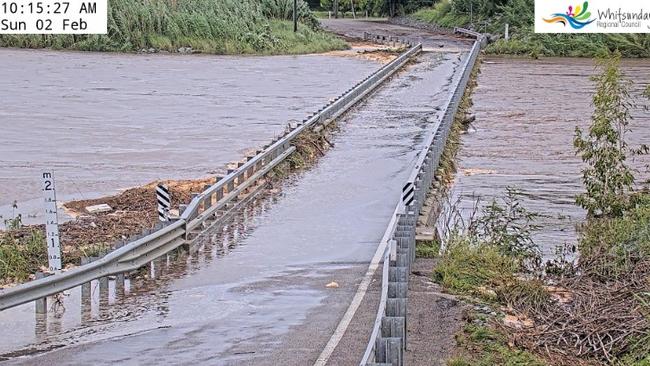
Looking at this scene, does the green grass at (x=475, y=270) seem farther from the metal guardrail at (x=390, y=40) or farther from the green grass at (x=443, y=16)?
the green grass at (x=443, y=16)

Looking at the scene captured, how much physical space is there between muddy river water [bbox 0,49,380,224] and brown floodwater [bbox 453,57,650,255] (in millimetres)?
5580

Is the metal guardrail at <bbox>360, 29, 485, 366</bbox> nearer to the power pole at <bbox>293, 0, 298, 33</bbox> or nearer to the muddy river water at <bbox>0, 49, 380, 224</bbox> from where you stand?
the muddy river water at <bbox>0, 49, 380, 224</bbox>

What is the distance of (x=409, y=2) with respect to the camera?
389 feet

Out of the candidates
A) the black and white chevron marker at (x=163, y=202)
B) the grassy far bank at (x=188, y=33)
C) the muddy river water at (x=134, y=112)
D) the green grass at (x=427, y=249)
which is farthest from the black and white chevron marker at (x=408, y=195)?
the grassy far bank at (x=188, y=33)

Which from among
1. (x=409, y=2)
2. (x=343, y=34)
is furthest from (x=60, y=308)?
(x=409, y=2)

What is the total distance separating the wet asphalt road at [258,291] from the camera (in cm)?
1184

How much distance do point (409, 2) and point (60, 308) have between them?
4229 inches

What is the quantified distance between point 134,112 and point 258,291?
23070 mm

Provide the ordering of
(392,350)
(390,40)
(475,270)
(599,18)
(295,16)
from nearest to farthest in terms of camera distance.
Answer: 1. (392,350)
2. (475,270)
3. (599,18)
4. (295,16)
5. (390,40)

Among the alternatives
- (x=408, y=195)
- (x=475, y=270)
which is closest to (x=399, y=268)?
(x=475, y=270)

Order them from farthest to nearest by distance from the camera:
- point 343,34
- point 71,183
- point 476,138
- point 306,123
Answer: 1. point 343,34
2. point 476,138
3. point 306,123
4. point 71,183

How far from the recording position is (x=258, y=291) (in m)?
14.8

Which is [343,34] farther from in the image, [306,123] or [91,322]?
[91,322]

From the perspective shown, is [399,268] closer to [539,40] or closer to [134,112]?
[134,112]
